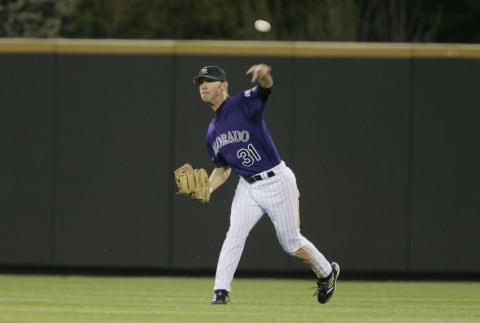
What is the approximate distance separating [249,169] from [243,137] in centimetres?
24

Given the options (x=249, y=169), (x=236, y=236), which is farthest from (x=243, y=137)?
(x=236, y=236)

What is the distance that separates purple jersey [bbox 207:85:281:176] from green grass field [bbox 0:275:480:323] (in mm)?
1029

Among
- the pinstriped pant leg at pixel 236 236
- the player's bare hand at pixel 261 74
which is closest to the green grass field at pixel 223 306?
the pinstriped pant leg at pixel 236 236

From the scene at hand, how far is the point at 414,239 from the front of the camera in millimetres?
12227

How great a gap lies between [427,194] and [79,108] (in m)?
3.56

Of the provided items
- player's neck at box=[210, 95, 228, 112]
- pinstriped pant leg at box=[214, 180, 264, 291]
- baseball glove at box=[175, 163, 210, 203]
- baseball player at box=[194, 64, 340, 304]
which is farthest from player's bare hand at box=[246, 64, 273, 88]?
baseball glove at box=[175, 163, 210, 203]

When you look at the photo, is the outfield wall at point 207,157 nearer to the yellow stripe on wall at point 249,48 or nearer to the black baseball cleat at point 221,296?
the yellow stripe on wall at point 249,48

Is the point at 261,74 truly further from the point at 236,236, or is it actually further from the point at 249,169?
the point at 236,236

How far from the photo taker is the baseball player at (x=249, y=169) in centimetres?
875

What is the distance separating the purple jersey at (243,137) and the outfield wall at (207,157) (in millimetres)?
3271

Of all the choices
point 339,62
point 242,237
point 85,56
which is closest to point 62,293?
point 242,237

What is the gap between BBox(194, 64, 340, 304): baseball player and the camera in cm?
875

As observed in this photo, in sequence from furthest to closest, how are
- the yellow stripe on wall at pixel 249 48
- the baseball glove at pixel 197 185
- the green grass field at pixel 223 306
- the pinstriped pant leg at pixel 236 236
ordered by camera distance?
the yellow stripe on wall at pixel 249 48
the baseball glove at pixel 197 185
the pinstriped pant leg at pixel 236 236
the green grass field at pixel 223 306

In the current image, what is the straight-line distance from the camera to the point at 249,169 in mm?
8891
